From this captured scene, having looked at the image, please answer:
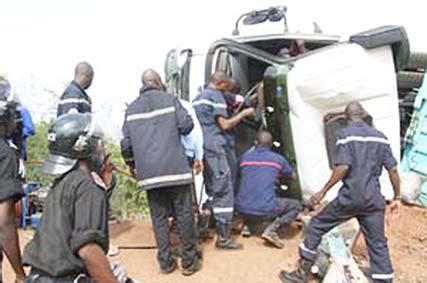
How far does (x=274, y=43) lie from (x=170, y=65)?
151 centimetres

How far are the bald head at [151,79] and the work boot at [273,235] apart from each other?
1.76 meters

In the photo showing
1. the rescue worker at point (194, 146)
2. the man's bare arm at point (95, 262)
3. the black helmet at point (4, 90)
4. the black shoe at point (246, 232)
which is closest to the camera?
the man's bare arm at point (95, 262)

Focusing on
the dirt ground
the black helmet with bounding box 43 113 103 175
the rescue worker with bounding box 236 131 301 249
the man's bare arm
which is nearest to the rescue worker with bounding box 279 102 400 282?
the dirt ground

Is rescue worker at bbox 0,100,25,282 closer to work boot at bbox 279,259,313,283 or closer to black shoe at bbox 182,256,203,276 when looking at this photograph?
black shoe at bbox 182,256,203,276

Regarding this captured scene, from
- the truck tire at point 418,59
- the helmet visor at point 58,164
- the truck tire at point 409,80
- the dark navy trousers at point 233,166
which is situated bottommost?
the dark navy trousers at point 233,166

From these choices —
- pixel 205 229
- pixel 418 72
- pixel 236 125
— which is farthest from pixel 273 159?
pixel 418 72

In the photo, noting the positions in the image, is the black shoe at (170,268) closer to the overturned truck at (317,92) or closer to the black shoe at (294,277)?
the black shoe at (294,277)

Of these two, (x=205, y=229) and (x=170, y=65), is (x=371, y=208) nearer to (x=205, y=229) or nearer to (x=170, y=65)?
(x=205, y=229)

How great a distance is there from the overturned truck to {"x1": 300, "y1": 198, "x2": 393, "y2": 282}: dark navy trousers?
1.14 metres

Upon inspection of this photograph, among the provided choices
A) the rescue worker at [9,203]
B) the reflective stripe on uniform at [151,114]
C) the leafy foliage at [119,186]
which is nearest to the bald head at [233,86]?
the reflective stripe on uniform at [151,114]

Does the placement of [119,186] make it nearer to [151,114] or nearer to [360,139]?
[151,114]

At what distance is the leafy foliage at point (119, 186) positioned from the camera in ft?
30.6

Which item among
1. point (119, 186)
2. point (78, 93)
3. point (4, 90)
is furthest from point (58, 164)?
point (119, 186)

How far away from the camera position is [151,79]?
227 inches
